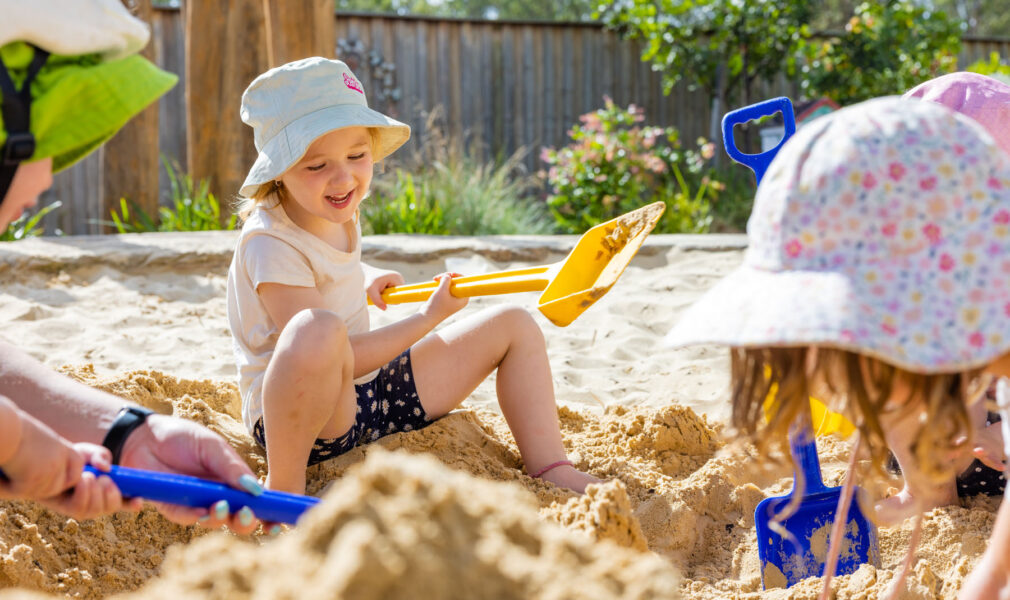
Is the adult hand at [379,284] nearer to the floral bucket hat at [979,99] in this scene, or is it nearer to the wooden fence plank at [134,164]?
the floral bucket hat at [979,99]

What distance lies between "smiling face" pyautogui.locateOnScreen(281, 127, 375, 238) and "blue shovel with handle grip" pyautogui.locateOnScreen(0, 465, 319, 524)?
103 cm

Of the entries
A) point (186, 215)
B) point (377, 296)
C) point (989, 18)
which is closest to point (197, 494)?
point (377, 296)

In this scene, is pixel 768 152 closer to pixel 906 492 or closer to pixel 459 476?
pixel 906 492

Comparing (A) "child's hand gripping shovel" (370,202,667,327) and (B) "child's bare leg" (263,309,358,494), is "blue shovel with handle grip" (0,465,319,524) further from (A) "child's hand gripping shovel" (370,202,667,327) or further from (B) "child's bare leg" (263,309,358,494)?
(A) "child's hand gripping shovel" (370,202,667,327)

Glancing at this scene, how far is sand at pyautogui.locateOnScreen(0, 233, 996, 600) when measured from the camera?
77 centimetres

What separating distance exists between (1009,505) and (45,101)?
1203 millimetres

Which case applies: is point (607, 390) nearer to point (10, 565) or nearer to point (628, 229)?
point (628, 229)

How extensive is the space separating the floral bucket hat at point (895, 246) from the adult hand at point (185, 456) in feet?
2.16

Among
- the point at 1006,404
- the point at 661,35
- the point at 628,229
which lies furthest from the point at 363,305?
the point at 661,35

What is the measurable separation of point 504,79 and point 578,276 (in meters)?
7.20

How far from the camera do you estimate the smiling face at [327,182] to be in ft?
6.99

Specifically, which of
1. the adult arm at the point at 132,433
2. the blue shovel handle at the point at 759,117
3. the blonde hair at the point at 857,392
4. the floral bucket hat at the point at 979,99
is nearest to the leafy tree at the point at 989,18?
the floral bucket hat at the point at 979,99

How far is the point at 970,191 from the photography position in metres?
0.92

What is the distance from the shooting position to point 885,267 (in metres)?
0.92
